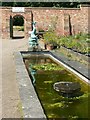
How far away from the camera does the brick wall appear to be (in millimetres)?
27234

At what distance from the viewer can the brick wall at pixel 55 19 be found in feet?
89.4

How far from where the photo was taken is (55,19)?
2764cm

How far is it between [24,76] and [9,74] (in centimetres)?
143

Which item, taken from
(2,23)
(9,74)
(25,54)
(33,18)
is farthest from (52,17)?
(9,74)

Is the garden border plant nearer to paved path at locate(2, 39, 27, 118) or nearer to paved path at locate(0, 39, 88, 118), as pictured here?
paved path at locate(0, 39, 88, 118)

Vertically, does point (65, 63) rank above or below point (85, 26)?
below

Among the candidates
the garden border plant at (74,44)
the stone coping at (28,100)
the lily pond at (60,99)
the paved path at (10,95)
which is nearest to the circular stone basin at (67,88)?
the lily pond at (60,99)

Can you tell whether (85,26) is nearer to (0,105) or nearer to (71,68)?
(71,68)

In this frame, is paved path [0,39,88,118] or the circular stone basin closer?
paved path [0,39,88,118]

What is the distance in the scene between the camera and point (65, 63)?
12227 mm

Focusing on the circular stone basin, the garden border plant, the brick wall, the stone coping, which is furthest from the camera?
the brick wall

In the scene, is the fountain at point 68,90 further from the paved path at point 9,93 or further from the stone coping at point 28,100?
the paved path at point 9,93

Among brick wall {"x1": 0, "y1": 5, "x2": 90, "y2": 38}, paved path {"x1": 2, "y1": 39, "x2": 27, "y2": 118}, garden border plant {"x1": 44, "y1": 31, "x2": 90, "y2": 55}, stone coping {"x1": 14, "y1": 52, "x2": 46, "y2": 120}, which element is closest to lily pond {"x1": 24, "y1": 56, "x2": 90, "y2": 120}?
stone coping {"x1": 14, "y1": 52, "x2": 46, "y2": 120}

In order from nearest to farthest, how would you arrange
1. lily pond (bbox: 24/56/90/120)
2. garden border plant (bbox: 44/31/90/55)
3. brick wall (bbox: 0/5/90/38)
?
lily pond (bbox: 24/56/90/120) → garden border plant (bbox: 44/31/90/55) → brick wall (bbox: 0/5/90/38)
